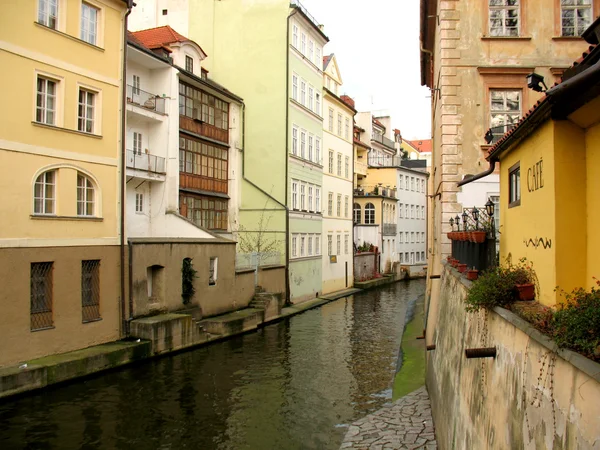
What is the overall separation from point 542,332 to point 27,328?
14.5 m

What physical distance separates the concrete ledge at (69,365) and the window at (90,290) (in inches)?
41.0

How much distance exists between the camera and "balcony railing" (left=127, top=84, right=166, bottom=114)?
82.0 feet

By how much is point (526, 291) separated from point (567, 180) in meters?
1.53

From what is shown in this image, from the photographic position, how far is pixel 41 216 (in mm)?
16484

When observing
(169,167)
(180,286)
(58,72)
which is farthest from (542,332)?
(169,167)

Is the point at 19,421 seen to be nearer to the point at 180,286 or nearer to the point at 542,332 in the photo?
the point at 180,286

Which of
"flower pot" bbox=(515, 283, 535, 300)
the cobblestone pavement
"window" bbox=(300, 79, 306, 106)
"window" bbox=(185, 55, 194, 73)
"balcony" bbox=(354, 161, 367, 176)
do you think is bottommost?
the cobblestone pavement

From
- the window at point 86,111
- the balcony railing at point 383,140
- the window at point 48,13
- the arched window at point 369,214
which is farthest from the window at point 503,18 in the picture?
the balcony railing at point 383,140

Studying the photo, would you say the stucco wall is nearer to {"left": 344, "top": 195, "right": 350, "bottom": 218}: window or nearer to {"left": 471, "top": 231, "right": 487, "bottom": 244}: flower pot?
{"left": 471, "top": 231, "right": 487, "bottom": 244}: flower pot

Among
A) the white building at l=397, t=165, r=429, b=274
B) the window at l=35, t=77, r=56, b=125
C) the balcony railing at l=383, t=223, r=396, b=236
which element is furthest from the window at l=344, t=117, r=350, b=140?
the window at l=35, t=77, r=56, b=125

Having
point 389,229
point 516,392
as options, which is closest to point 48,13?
point 516,392

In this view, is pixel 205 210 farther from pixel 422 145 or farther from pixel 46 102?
pixel 422 145

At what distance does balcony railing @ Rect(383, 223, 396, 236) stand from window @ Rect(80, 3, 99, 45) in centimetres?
4154

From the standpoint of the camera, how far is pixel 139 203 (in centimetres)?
2581
